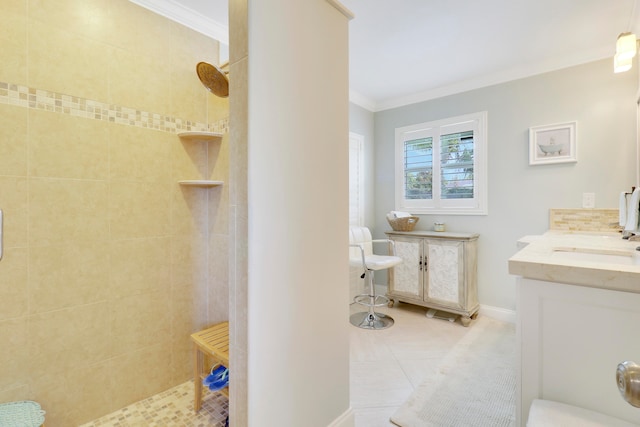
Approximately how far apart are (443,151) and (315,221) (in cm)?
259

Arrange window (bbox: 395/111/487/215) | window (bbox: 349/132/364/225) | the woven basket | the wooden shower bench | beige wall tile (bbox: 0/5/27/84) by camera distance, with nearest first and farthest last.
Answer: beige wall tile (bbox: 0/5/27/84)
the wooden shower bench
window (bbox: 395/111/487/215)
the woven basket
window (bbox: 349/132/364/225)

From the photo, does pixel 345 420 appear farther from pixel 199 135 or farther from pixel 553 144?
pixel 553 144

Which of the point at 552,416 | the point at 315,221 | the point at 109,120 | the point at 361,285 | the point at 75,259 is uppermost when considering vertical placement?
the point at 109,120

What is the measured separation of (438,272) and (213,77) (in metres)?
2.68

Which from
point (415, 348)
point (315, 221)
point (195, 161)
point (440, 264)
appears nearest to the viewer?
point (315, 221)

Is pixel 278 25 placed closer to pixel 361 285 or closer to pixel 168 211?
pixel 168 211

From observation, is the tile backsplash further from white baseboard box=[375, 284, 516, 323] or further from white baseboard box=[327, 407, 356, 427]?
white baseboard box=[327, 407, 356, 427]

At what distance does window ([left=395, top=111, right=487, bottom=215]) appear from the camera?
10.1ft

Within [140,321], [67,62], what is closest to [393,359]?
[140,321]

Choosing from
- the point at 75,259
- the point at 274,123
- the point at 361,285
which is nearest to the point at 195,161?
the point at 75,259

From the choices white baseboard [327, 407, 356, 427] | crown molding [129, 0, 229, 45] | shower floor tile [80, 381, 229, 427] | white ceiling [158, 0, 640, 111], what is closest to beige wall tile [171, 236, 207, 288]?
shower floor tile [80, 381, 229, 427]

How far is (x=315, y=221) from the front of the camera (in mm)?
1297

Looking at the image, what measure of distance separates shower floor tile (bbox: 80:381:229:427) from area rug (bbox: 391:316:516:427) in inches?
40.7

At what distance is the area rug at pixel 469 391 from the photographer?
162 centimetres
